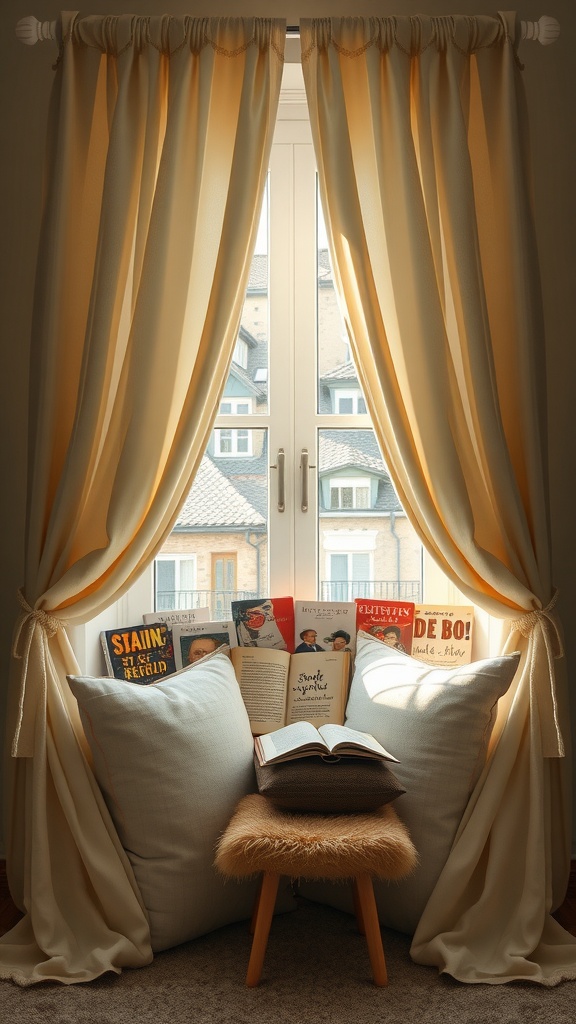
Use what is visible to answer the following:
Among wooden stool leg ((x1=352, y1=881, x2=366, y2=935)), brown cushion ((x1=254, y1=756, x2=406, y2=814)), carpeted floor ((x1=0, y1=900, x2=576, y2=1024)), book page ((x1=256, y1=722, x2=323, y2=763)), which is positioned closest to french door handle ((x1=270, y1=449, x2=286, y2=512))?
book page ((x1=256, y1=722, x2=323, y2=763))

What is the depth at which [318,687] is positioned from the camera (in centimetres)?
227

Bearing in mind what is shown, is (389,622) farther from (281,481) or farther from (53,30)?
(53,30)

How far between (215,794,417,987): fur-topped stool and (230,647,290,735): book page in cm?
47

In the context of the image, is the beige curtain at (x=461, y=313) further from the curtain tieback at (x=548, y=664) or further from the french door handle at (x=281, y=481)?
the french door handle at (x=281, y=481)

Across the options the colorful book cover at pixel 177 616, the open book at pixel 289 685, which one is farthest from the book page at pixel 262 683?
the colorful book cover at pixel 177 616

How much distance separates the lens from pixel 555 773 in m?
2.03

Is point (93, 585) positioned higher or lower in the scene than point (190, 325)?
lower

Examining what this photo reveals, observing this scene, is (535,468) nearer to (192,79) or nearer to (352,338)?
(352,338)

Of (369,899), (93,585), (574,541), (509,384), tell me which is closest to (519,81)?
(509,384)

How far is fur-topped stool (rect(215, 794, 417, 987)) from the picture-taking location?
1641 millimetres

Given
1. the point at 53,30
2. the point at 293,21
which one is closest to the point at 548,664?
the point at 293,21

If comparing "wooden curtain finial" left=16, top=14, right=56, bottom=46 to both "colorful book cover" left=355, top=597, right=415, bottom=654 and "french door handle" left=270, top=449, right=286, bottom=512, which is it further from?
"colorful book cover" left=355, top=597, right=415, bottom=654

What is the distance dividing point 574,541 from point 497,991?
121 centimetres

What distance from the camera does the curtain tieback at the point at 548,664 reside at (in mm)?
1965
